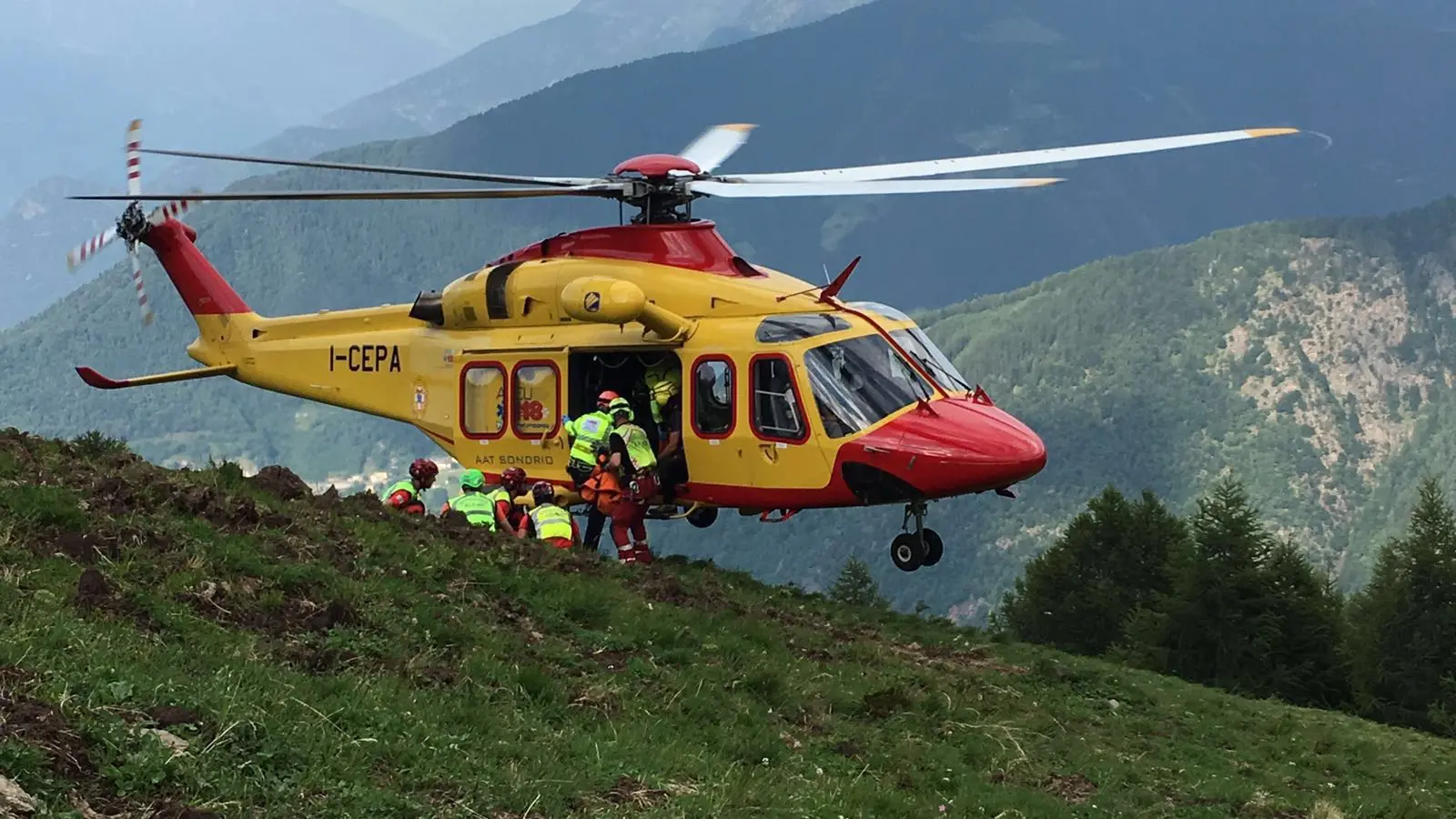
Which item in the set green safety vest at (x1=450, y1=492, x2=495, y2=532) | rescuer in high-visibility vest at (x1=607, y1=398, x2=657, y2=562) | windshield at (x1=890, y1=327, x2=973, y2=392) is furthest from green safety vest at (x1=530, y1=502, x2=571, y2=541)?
windshield at (x1=890, y1=327, x2=973, y2=392)

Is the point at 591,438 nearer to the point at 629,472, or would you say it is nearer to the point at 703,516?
the point at 629,472

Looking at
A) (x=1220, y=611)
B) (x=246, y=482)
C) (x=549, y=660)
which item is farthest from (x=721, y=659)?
(x=1220, y=611)

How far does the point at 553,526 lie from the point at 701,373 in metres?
2.61

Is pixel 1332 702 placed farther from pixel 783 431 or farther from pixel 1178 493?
pixel 1178 493

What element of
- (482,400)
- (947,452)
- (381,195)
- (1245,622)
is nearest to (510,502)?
(482,400)

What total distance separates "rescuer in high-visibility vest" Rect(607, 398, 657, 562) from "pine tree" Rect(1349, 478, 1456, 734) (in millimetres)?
26867

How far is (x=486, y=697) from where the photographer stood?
8.84 m

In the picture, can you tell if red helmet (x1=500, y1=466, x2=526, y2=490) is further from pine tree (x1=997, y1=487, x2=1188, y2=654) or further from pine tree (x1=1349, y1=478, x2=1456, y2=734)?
pine tree (x1=997, y1=487, x2=1188, y2=654)

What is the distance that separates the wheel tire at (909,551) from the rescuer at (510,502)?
13.6 feet

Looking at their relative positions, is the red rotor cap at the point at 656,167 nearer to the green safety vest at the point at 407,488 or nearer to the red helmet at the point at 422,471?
the red helmet at the point at 422,471

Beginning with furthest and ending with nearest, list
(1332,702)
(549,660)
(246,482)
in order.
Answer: (1332,702) < (246,482) < (549,660)

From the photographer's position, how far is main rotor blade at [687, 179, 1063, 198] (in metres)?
14.4

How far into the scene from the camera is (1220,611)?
3831 centimetres

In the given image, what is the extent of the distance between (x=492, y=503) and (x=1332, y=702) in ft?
95.0
